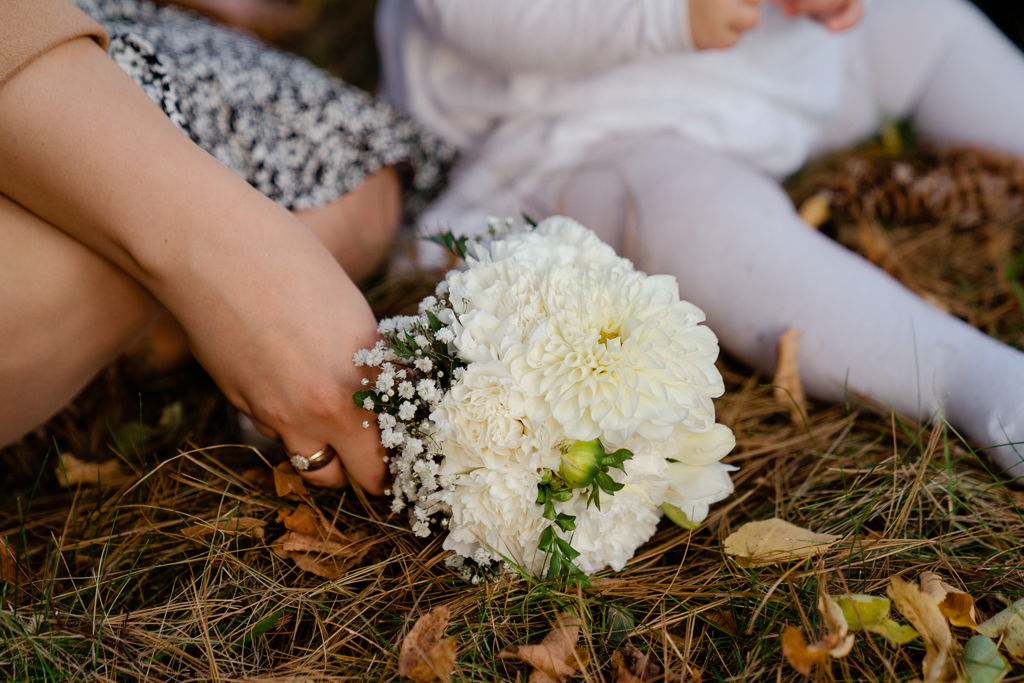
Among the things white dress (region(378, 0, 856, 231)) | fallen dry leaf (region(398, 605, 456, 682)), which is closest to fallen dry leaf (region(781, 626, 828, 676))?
fallen dry leaf (region(398, 605, 456, 682))

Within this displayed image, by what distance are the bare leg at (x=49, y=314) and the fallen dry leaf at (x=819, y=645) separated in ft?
3.33

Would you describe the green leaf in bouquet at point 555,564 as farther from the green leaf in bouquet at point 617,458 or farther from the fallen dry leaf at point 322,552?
the fallen dry leaf at point 322,552

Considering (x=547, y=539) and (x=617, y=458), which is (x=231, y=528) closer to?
(x=547, y=539)

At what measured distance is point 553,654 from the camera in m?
0.91

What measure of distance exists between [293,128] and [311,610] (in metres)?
0.91

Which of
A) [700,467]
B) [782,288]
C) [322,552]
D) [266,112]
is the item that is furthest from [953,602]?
[266,112]

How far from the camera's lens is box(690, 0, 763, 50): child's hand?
4.11 ft

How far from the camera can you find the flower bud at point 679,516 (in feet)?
3.35

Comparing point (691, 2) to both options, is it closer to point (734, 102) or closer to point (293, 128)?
point (734, 102)

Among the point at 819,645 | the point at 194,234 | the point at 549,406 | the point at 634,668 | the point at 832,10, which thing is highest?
the point at 832,10

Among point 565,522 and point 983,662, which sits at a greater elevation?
point 565,522

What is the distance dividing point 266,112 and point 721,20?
33.7 inches

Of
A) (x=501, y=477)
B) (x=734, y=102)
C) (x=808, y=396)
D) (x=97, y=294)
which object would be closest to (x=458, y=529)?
(x=501, y=477)

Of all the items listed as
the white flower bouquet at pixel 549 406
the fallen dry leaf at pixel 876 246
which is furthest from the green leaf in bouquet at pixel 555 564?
the fallen dry leaf at pixel 876 246
